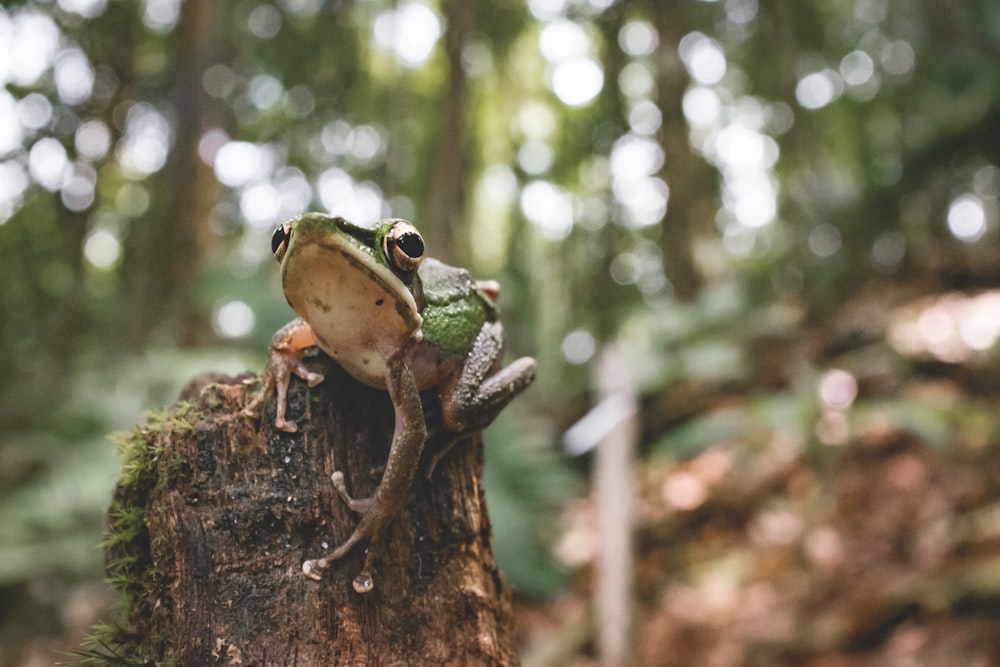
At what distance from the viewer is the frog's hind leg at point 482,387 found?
72.9 inches

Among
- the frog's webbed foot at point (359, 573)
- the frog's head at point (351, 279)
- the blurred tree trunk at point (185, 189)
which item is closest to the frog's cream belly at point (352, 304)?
the frog's head at point (351, 279)

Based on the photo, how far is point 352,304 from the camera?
1627mm

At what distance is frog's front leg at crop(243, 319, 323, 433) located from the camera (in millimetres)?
1705

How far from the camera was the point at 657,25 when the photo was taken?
7344 millimetres

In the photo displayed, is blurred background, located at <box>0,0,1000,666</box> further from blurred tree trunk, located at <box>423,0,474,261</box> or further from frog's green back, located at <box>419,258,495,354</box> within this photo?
frog's green back, located at <box>419,258,495,354</box>

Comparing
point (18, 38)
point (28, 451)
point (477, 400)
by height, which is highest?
point (18, 38)

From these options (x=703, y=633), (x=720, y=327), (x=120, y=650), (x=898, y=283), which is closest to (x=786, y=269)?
(x=898, y=283)

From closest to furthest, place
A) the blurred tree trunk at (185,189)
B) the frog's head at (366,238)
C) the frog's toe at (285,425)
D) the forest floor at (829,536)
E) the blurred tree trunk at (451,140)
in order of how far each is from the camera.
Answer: the frog's head at (366,238)
the frog's toe at (285,425)
the forest floor at (829,536)
the blurred tree trunk at (451,140)
the blurred tree trunk at (185,189)

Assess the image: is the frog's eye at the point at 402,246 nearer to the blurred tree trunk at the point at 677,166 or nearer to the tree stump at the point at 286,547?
the tree stump at the point at 286,547

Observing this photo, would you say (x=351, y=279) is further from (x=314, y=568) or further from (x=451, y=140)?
(x=451, y=140)

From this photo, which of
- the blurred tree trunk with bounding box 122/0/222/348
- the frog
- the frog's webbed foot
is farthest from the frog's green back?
the blurred tree trunk with bounding box 122/0/222/348

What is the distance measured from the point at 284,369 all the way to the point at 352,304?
289mm

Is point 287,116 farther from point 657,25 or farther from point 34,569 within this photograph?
point 34,569

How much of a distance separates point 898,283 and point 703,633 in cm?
545
